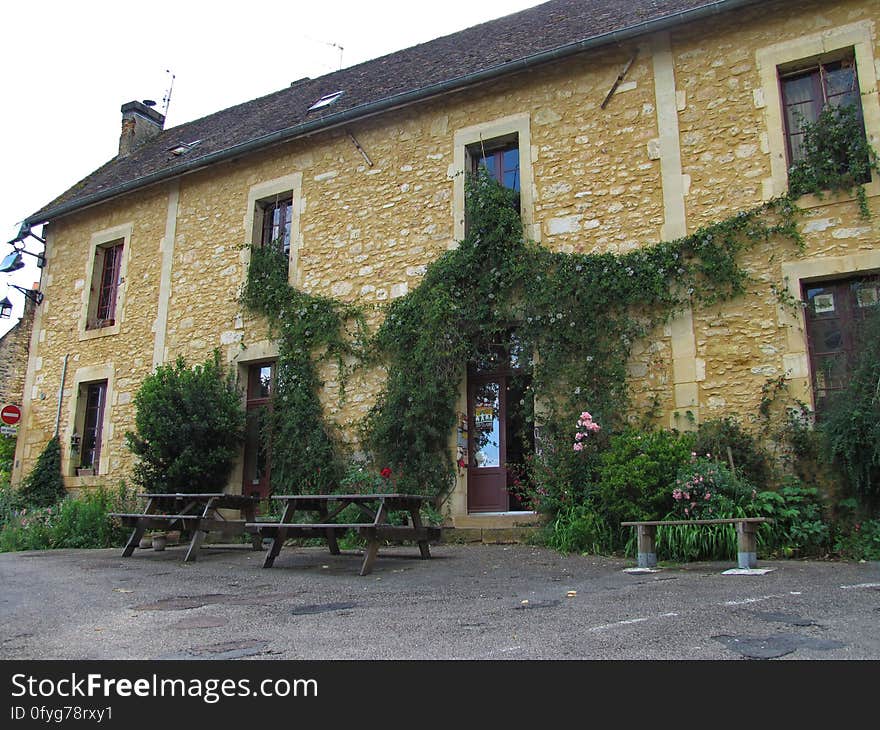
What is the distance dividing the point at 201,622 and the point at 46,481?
855 cm

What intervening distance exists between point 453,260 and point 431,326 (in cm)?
79

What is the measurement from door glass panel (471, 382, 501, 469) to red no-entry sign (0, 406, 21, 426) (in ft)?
26.6

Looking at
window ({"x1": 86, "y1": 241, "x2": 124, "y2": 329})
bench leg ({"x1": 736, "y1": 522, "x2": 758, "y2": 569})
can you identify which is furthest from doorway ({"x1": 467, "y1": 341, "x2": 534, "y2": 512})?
window ({"x1": 86, "y1": 241, "x2": 124, "y2": 329})

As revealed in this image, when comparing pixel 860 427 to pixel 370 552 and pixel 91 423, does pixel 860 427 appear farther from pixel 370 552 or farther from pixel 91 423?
pixel 91 423

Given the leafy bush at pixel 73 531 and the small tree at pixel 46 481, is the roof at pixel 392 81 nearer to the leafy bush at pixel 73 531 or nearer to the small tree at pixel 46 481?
the small tree at pixel 46 481

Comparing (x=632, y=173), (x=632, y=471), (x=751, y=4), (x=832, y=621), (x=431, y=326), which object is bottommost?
Result: (x=832, y=621)

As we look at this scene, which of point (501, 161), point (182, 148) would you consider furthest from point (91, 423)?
point (501, 161)

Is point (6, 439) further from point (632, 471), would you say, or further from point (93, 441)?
point (632, 471)

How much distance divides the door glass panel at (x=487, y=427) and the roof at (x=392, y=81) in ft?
11.9

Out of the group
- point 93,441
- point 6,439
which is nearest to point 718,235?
point 93,441

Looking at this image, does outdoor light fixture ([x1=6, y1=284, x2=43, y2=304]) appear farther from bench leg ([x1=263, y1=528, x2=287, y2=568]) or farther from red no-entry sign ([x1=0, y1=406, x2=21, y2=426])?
bench leg ([x1=263, y1=528, x2=287, y2=568])

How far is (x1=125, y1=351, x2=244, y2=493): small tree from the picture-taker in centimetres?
949

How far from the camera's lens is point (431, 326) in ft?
28.0

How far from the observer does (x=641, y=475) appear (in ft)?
21.2
